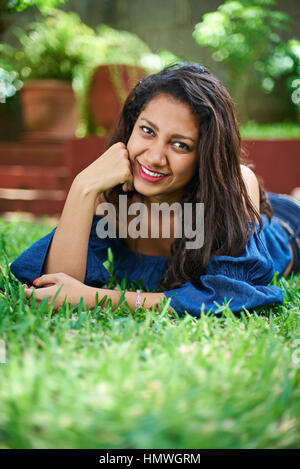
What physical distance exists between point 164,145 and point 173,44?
13.0ft

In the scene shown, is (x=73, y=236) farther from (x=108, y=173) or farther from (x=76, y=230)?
(x=108, y=173)

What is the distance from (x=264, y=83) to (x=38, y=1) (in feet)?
11.4

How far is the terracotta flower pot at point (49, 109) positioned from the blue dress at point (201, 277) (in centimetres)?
308

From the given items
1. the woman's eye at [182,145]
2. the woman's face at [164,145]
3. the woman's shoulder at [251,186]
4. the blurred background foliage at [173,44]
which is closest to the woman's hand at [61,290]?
the woman's face at [164,145]

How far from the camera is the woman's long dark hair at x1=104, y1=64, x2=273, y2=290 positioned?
1.67 metres

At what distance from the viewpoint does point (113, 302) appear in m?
1.54

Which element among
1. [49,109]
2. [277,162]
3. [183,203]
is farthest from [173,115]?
[49,109]

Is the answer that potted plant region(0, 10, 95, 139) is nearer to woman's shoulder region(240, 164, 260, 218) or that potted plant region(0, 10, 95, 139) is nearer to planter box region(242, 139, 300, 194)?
planter box region(242, 139, 300, 194)

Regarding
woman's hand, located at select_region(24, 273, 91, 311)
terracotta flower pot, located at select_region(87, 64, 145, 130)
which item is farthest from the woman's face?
terracotta flower pot, located at select_region(87, 64, 145, 130)

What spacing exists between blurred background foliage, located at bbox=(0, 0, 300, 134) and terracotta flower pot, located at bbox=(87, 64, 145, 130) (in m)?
0.10

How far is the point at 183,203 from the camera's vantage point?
6.20 ft

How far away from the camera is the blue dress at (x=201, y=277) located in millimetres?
1517

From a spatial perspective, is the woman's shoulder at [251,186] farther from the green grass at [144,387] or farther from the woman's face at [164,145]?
the green grass at [144,387]

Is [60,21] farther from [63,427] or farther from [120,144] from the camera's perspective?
[63,427]
